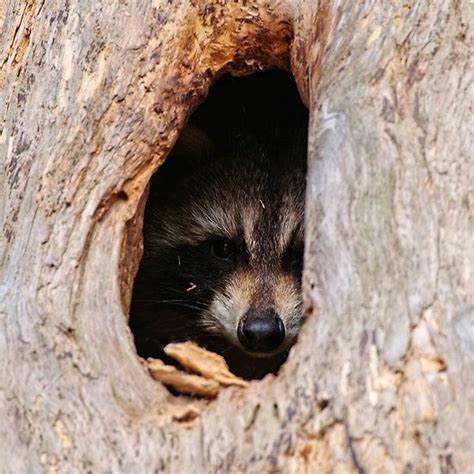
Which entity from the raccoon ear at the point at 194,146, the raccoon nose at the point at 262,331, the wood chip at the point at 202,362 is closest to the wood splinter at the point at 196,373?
the wood chip at the point at 202,362

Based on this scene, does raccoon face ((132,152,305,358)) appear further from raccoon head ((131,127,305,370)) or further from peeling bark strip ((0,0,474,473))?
peeling bark strip ((0,0,474,473))

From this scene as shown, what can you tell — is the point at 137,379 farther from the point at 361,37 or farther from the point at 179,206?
the point at 179,206

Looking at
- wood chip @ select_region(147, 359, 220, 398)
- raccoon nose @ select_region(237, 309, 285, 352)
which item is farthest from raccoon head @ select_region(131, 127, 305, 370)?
wood chip @ select_region(147, 359, 220, 398)

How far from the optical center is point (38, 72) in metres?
3.34

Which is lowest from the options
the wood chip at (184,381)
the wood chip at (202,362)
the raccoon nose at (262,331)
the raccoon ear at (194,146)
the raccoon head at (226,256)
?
the wood chip at (184,381)

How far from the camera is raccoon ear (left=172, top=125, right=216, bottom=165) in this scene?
4.52 m

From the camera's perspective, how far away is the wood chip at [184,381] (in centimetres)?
269

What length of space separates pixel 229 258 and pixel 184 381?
68.1 inches

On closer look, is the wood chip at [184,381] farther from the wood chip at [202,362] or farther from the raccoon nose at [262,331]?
the raccoon nose at [262,331]

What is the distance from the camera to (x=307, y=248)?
8.93 ft

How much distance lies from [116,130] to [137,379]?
0.85 meters

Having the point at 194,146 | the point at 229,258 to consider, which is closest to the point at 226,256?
the point at 229,258

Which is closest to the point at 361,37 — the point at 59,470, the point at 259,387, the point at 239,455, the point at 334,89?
the point at 334,89

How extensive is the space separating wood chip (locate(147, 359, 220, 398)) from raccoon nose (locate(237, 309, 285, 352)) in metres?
1.13
